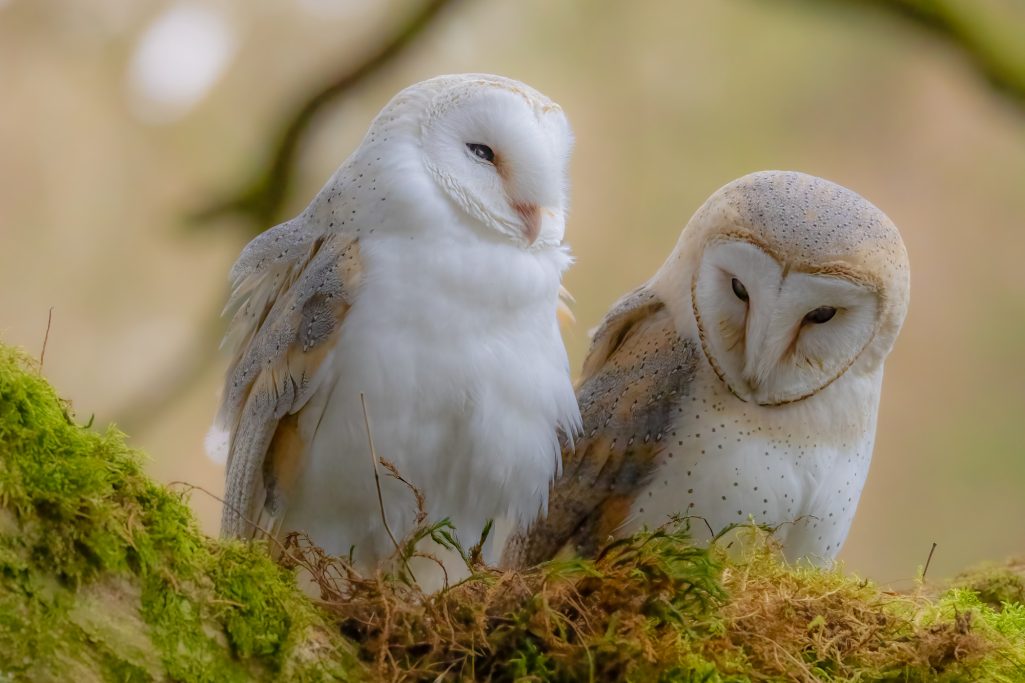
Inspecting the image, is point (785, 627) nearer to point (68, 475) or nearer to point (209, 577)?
point (209, 577)

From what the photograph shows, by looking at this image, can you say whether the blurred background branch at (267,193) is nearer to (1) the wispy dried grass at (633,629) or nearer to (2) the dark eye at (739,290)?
A: (2) the dark eye at (739,290)

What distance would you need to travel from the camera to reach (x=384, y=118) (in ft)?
5.22

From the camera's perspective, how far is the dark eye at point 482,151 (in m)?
1.52

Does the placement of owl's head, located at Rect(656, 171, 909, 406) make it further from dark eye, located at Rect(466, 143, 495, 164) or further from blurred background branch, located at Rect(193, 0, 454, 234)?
blurred background branch, located at Rect(193, 0, 454, 234)

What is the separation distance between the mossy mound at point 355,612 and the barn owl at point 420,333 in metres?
0.25

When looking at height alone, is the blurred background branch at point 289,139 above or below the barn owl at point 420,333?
above

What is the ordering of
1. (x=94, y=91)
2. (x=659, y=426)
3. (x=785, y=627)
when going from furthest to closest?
(x=94, y=91)
(x=659, y=426)
(x=785, y=627)

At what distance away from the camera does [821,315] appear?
1.60 metres

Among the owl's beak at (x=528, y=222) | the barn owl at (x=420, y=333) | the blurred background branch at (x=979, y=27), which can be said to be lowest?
the barn owl at (x=420, y=333)

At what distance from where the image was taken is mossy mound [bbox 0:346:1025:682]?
914 mm

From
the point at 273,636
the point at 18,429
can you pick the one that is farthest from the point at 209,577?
the point at 18,429

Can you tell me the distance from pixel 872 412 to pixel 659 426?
341 millimetres

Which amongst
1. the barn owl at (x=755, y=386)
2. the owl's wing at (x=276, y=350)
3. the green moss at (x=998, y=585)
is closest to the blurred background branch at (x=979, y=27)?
the green moss at (x=998, y=585)

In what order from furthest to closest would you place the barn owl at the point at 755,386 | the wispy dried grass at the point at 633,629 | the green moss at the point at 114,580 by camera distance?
the barn owl at the point at 755,386 < the wispy dried grass at the point at 633,629 < the green moss at the point at 114,580
